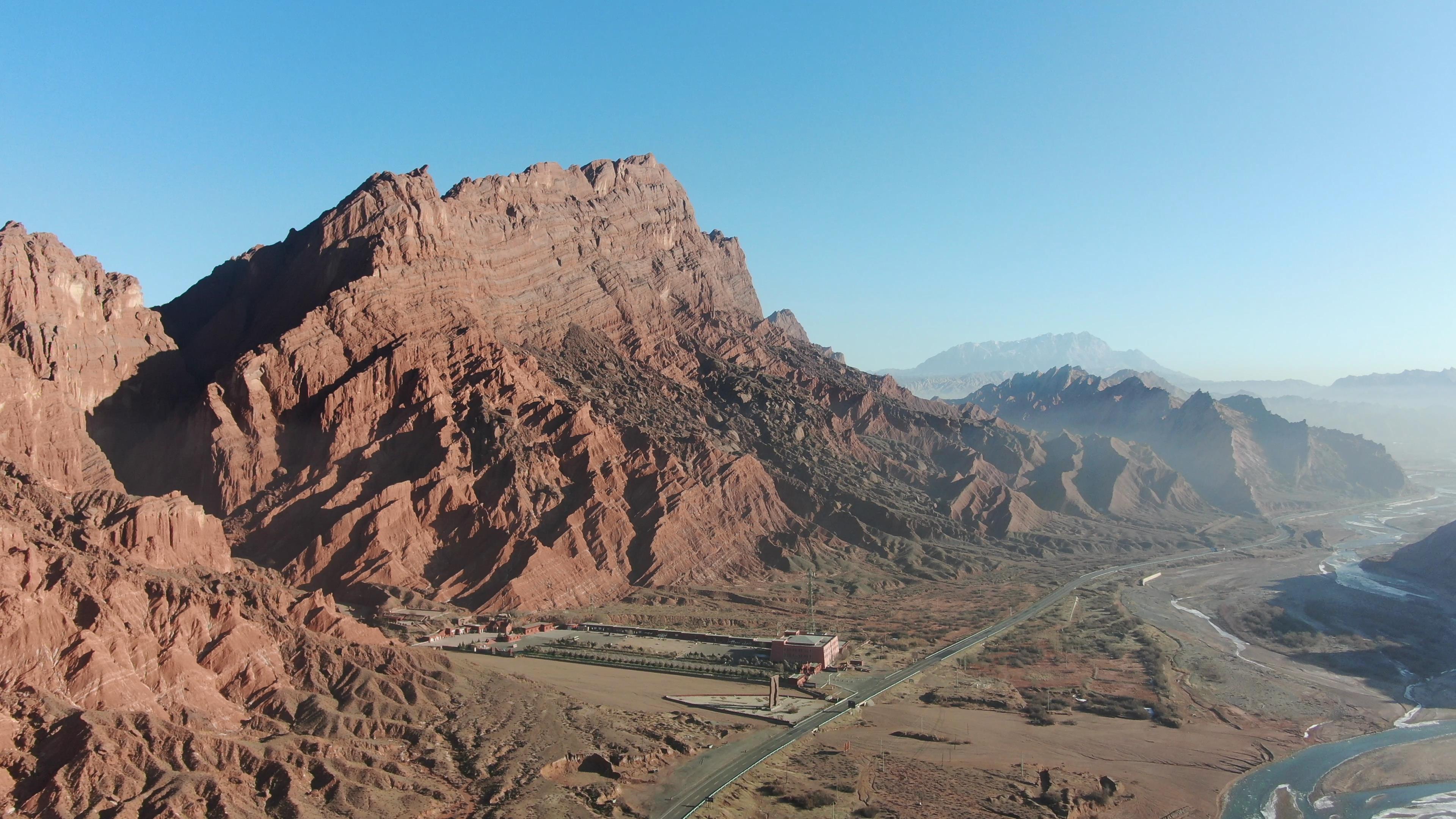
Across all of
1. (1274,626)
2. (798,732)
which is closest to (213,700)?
(798,732)

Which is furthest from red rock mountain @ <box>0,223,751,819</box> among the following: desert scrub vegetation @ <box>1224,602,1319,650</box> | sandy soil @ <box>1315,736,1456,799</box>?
desert scrub vegetation @ <box>1224,602,1319,650</box>

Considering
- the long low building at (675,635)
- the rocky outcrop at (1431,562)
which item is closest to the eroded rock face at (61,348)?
the long low building at (675,635)

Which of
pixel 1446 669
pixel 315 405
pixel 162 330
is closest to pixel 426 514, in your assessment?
pixel 315 405

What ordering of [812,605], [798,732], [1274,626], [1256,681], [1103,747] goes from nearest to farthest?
[798,732]
[1103,747]
[1256,681]
[812,605]
[1274,626]

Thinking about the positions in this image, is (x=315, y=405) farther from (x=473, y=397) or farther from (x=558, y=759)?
(x=558, y=759)

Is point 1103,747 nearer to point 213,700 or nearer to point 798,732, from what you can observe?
point 798,732
